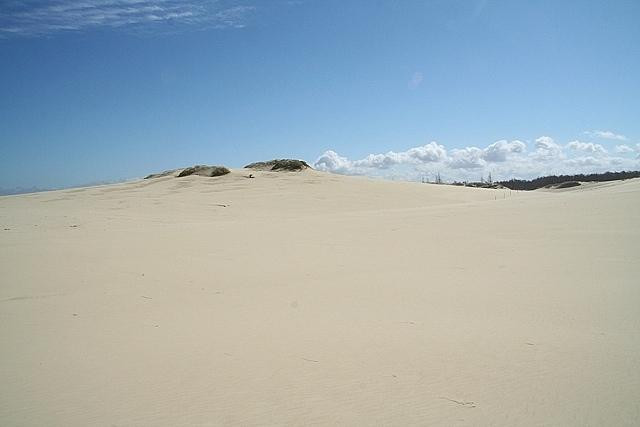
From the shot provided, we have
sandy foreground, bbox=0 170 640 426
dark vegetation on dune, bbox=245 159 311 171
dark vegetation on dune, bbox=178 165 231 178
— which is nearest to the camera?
sandy foreground, bbox=0 170 640 426

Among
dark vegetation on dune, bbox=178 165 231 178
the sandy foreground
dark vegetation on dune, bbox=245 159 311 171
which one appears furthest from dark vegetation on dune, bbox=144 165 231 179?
the sandy foreground

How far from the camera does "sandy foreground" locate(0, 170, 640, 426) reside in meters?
1.65

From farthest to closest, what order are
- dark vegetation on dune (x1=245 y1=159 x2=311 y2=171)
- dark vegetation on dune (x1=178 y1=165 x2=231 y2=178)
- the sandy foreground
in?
dark vegetation on dune (x1=245 y1=159 x2=311 y2=171) → dark vegetation on dune (x1=178 y1=165 x2=231 y2=178) → the sandy foreground

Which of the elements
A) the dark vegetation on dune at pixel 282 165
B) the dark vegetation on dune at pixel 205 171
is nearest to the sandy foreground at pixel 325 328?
the dark vegetation on dune at pixel 205 171

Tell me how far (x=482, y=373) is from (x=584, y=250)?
2976mm

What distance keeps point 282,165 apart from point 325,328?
13256 millimetres

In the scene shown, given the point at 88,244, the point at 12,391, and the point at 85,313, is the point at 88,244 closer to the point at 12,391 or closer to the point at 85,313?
the point at 85,313

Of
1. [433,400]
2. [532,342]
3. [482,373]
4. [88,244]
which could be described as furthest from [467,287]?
[88,244]

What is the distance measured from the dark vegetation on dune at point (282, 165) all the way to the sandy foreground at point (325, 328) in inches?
388

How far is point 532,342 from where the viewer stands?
210 cm

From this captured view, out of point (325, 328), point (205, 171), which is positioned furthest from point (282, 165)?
point (325, 328)

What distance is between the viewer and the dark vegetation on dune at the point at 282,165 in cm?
1506

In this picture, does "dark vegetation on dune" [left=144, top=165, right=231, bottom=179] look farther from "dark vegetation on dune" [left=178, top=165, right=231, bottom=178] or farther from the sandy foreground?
the sandy foreground

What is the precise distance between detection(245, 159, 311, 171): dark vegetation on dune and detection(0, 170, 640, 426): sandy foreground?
9.86 m
